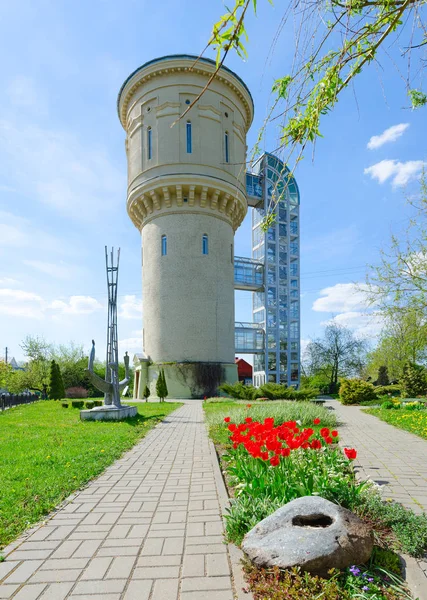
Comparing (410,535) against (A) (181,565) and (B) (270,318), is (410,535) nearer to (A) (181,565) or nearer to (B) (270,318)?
(A) (181,565)

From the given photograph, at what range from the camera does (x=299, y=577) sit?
2.68m

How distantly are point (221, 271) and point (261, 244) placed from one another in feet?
47.4

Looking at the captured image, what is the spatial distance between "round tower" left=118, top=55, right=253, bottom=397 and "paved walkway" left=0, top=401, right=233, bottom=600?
2189 centimetres

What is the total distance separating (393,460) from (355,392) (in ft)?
51.5

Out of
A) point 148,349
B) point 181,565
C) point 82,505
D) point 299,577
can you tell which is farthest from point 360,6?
point 148,349

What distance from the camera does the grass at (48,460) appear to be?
14.9 feet

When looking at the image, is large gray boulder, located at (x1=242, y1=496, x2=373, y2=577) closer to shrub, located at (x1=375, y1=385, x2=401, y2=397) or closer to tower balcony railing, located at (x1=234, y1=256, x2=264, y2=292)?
shrub, located at (x1=375, y1=385, x2=401, y2=397)

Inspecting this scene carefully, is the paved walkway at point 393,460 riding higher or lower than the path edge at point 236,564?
lower

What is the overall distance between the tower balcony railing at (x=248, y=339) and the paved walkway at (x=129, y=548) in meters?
34.7

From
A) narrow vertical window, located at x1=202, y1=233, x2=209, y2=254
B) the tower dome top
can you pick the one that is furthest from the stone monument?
the tower dome top

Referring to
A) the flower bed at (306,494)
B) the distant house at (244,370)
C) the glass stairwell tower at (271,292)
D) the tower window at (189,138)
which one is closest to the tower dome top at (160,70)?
the tower window at (189,138)

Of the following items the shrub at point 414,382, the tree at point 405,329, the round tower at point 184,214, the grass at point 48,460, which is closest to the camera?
the grass at point 48,460

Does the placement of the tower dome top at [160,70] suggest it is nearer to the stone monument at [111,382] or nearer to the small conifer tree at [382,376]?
the stone monument at [111,382]

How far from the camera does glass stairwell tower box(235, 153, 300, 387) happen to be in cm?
4088
